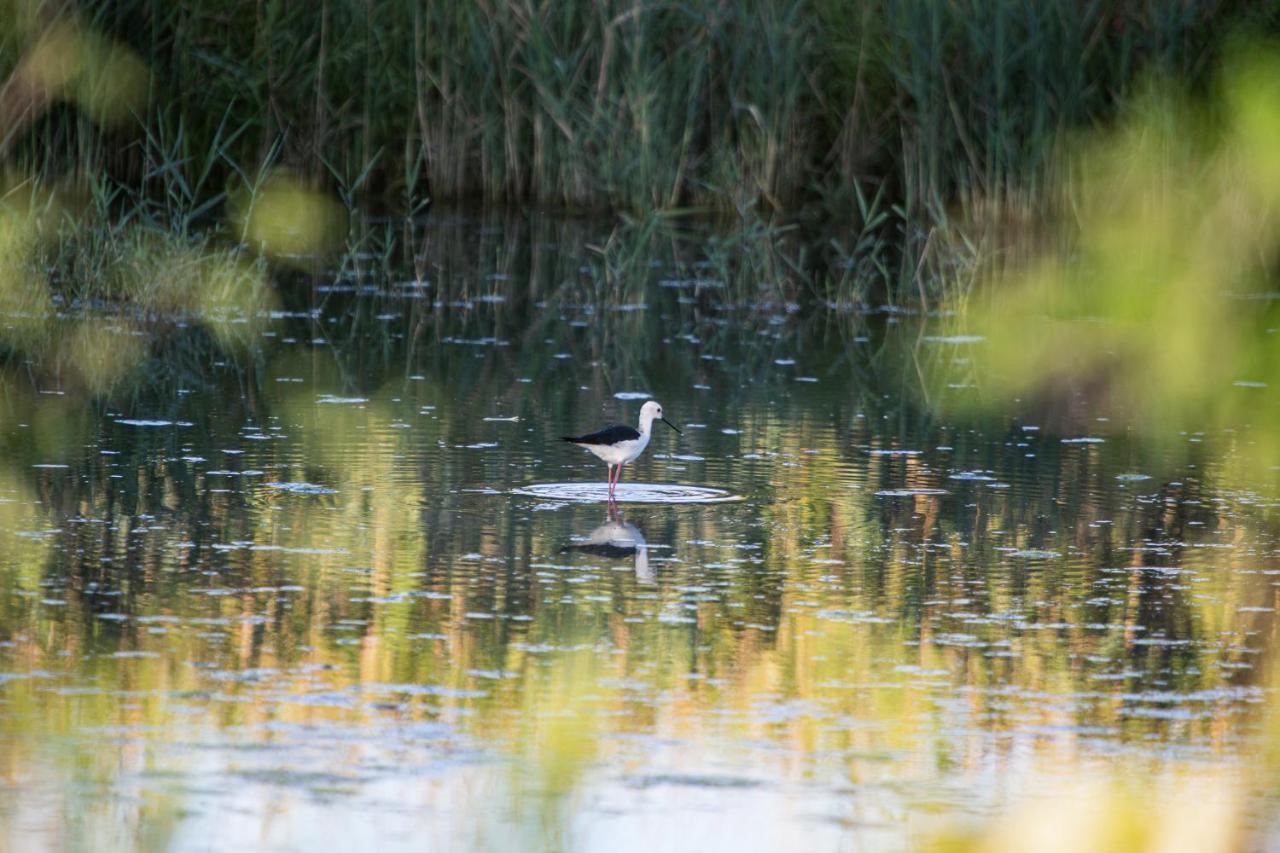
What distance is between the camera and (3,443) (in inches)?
347

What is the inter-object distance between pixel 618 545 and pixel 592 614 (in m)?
0.98

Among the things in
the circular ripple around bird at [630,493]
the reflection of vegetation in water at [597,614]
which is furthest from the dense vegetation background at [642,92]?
the circular ripple around bird at [630,493]

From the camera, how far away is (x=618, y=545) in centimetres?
736

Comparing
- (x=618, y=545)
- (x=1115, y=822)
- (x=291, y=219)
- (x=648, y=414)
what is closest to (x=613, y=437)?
(x=648, y=414)

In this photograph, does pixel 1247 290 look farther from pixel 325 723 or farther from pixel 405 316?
pixel 325 723

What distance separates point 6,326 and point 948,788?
804 cm

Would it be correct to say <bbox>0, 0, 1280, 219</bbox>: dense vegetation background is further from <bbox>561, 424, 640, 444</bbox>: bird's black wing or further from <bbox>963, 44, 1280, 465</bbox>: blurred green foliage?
<bbox>561, 424, 640, 444</bbox>: bird's black wing

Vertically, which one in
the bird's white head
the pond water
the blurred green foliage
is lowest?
the pond water

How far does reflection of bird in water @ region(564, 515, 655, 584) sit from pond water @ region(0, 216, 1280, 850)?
22 millimetres

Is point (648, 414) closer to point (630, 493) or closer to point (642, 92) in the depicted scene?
point (630, 493)

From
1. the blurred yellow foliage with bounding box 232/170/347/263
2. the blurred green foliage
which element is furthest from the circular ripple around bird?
the blurred yellow foliage with bounding box 232/170/347/263

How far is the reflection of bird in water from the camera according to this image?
7.09 metres

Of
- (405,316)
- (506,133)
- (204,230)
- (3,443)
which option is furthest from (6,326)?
(506,133)

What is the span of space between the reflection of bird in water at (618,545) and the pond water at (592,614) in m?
0.02
